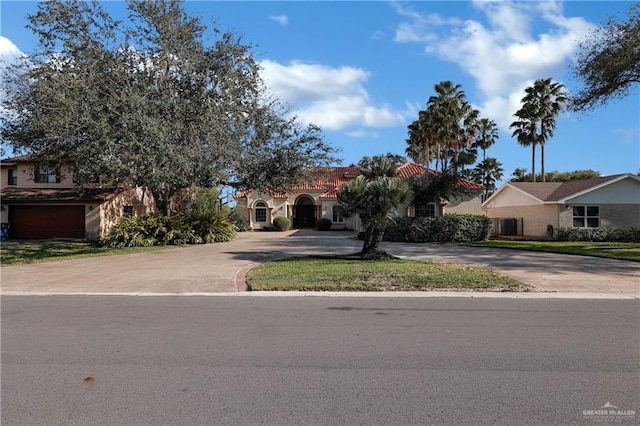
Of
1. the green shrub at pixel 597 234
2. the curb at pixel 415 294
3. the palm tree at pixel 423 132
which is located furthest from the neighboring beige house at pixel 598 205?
the curb at pixel 415 294

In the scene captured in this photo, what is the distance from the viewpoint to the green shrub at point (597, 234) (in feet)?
90.0

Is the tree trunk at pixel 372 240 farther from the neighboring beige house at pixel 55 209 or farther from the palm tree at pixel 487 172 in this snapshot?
the palm tree at pixel 487 172

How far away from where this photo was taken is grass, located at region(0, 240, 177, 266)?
61.2 feet

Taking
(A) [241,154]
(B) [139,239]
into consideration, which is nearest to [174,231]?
(B) [139,239]

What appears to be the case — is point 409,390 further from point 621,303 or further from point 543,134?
point 543,134

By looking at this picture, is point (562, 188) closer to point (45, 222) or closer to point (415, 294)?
point (415, 294)

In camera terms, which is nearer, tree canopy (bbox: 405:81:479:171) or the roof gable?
the roof gable

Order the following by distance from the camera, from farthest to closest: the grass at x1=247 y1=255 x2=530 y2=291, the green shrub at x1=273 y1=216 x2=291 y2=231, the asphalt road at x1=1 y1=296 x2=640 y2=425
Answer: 1. the green shrub at x1=273 y1=216 x2=291 y2=231
2. the grass at x1=247 y1=255 x2=530 y2=291
3. the asphalt road at x1=1 y1=296 x2=640 y2=425

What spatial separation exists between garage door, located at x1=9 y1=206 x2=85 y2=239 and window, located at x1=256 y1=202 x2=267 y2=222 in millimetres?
16325

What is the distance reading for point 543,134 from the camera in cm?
4159

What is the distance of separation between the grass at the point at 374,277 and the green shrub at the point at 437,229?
11468 millimetres

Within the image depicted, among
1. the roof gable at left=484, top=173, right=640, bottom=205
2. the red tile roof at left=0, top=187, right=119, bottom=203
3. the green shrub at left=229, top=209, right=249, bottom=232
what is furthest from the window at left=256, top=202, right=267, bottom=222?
the roof gable at left=484, top=173, right=640, bottom=205

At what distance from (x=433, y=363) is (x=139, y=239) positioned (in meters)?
22.4

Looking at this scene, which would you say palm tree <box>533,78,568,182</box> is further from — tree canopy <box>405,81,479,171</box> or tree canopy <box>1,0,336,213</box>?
tree canopy <box>1,0,336,213</box>
